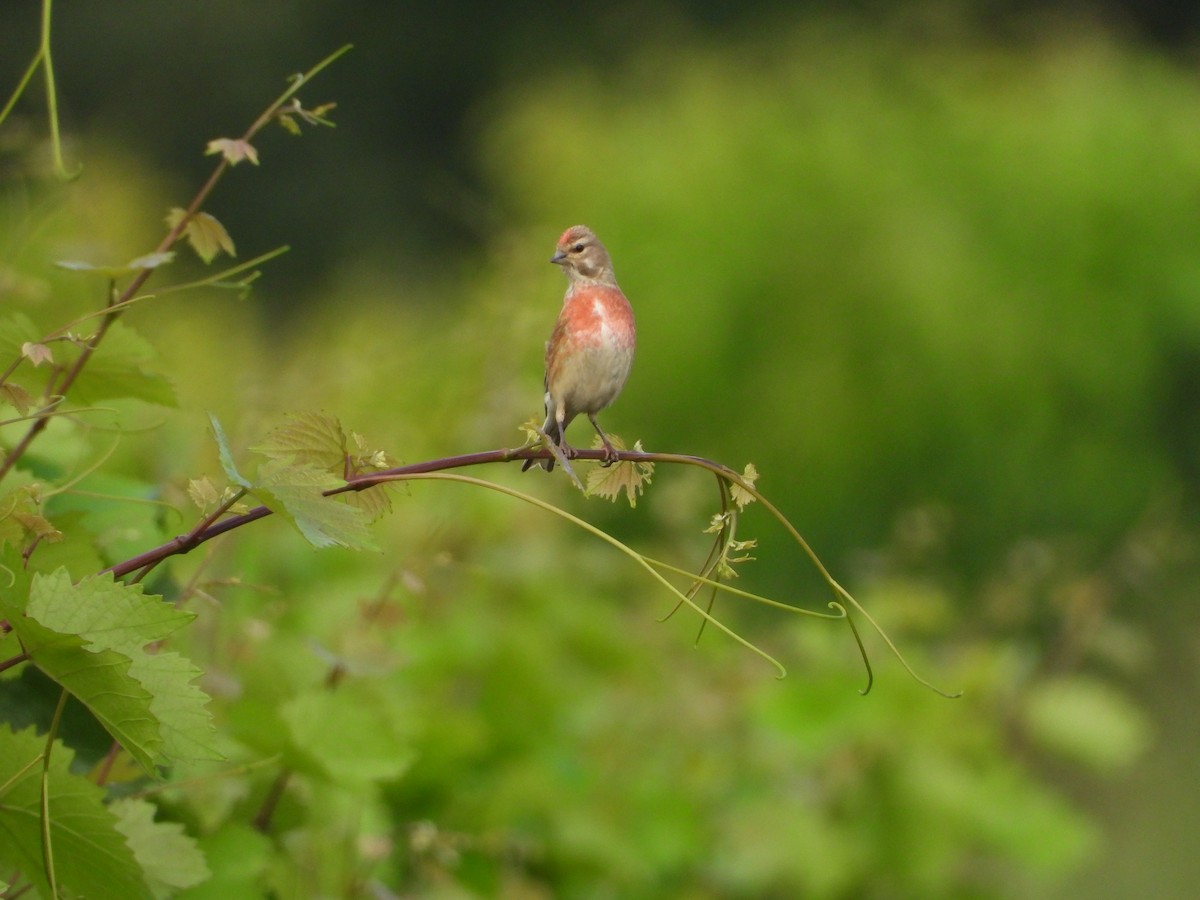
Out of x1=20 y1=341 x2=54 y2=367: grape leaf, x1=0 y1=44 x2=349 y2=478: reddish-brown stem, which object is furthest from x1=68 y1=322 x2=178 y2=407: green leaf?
x1=20 y1=341 x2=54 y2=367: grape leaf

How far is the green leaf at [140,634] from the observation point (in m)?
0.81

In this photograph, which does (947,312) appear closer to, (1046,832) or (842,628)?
(842,628)

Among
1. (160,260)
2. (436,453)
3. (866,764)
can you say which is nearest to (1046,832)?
(866,764)

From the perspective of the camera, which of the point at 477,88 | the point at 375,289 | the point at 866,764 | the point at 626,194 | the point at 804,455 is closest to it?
the point at 866,764

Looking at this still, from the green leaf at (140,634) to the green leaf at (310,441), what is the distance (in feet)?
0.39

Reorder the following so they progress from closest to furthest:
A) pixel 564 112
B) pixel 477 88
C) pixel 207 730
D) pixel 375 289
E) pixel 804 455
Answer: pixel 207 730 → pixel 804 455 → pixel 564 112 → pixel 375 289 → pixel 477 88

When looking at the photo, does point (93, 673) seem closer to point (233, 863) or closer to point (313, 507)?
point (313, 507)

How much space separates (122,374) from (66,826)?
324 millimetres

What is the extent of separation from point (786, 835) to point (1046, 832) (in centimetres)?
48

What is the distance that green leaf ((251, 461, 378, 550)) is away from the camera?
0.83m

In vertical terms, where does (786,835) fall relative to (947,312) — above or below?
below

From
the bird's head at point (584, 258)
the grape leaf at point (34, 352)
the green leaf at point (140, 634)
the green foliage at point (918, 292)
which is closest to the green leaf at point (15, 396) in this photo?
the grape leaf at point (34, 352)

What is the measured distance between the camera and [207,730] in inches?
33.6

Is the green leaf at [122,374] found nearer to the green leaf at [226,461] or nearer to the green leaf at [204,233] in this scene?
the green leaf at [204,233]
